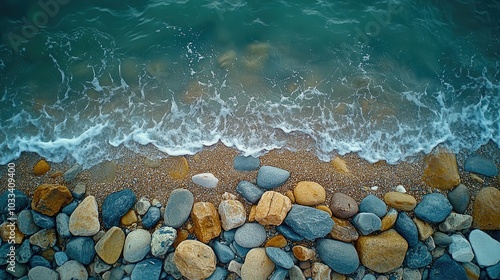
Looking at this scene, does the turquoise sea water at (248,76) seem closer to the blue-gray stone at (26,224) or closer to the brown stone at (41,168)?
the brown stone at (41,168)

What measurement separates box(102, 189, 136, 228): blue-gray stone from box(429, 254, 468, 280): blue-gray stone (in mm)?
4633

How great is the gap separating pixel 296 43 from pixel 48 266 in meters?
5.93

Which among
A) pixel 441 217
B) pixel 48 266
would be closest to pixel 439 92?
pixel 441 217

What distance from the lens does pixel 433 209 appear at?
4969mm

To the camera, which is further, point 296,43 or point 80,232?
point 296,43

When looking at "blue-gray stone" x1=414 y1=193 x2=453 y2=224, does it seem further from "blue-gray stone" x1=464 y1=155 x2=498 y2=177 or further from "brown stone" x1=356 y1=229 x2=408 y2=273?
"blue-gray stone" x1=464 y1=155 x2=498 y2=177

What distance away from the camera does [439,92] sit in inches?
256

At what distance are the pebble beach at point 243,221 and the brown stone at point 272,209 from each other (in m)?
0.02

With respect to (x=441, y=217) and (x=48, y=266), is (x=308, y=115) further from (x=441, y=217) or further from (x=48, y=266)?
(x=48, y=266)

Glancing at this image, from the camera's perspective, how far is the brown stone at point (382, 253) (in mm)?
4625

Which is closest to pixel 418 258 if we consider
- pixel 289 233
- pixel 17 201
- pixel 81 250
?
pixel 289 233

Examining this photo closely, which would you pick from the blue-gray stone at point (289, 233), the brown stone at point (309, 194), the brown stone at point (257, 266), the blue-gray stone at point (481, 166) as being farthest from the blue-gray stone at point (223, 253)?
the blue-gray stone at point (481, 166)

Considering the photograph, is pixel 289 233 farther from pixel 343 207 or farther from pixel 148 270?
pixel 148 270

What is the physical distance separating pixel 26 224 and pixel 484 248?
6.87 meters
